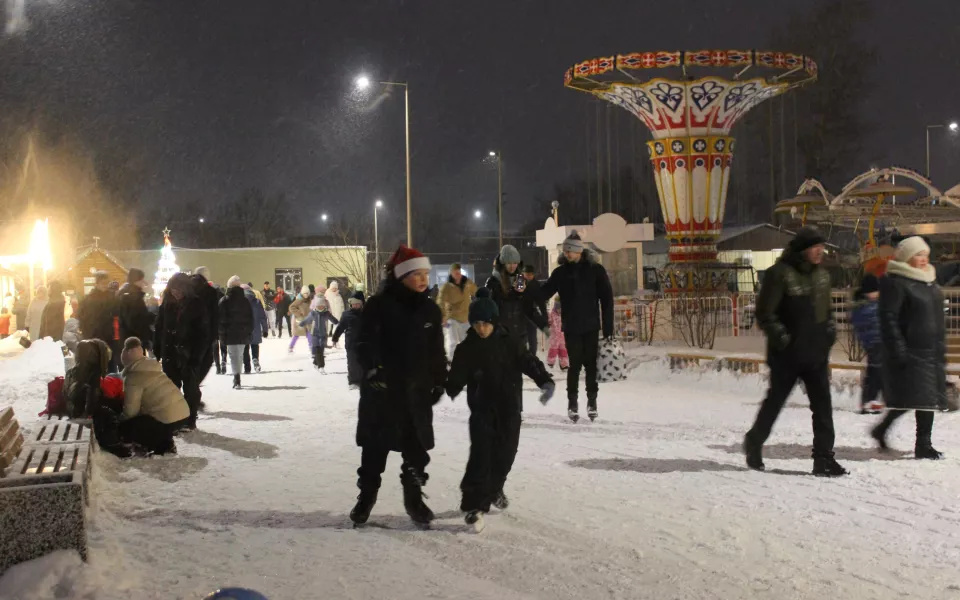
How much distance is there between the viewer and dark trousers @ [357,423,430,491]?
6223mm

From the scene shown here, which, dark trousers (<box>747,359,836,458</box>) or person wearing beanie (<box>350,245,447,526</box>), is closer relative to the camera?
person wearing beanie (<box>350,245,447,526</box>)

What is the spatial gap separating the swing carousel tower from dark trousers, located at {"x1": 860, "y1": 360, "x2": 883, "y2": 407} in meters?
11.8

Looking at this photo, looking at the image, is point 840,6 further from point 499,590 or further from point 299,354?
point 499,590

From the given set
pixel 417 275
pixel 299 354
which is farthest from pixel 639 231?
pixel 417 275

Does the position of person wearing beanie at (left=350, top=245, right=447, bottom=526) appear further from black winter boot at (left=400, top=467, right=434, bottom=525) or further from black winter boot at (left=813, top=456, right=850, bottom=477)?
black winter boot at (left=813, top=456, right=850, bottom=477)

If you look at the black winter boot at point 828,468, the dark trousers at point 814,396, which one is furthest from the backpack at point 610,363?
the black winter boot at point 828,468

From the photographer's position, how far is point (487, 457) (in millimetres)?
6305

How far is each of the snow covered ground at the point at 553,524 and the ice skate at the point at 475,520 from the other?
108 millimetres

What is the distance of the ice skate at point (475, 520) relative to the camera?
20.1 ft

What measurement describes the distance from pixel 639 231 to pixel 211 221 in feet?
203

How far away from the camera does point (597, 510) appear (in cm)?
666

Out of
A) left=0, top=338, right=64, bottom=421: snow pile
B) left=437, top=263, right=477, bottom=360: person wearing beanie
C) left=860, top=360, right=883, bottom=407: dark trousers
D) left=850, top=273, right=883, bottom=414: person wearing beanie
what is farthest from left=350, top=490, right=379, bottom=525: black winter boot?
left=437, top=263, right=477, bottom=360: person wearing beanie

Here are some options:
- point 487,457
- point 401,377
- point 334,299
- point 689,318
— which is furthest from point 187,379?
point 334,299

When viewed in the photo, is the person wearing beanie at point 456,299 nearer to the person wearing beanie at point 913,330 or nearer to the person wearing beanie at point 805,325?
the person wearing beanie at point 805,325
